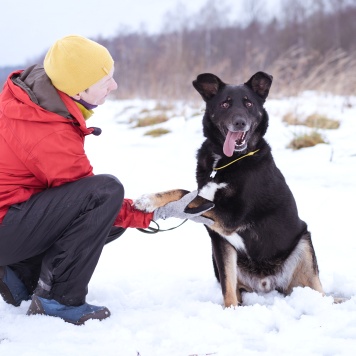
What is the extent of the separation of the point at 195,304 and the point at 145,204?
578 millimetres

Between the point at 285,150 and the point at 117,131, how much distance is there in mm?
4668

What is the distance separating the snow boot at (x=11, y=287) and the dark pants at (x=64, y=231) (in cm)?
14

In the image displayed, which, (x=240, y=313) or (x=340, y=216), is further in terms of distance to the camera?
(x=340, y=216)

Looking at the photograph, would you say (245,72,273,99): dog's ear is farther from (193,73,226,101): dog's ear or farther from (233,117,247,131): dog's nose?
(233,117,247,131): dog's nose

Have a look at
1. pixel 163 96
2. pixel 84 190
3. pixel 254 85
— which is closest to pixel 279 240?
pixel 254 85

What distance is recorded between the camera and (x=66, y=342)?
1.96 m

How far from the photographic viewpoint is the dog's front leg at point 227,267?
8.55 feet

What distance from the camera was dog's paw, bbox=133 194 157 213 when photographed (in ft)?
8.21

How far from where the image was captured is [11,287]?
244cm

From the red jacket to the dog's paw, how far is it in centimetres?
37

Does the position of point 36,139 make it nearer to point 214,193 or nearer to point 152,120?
point 214,193

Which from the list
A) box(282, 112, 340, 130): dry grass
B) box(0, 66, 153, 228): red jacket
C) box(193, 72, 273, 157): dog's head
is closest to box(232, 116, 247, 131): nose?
box(193, 72, 273, 157): dog's head

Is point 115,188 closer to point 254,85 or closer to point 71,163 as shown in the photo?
point 71,163

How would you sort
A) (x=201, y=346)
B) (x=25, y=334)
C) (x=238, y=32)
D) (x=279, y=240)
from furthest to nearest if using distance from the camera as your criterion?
1. (x=238, y=32)
2. (x=279, y=240)
3. (x=25, y=334)
4. (x=201, y=346)
